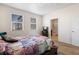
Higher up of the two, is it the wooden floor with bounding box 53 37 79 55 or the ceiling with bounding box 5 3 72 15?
the ceiling with bounding box 5 3 72 15

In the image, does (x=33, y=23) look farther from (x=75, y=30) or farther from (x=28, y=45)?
(x=75, y=30)

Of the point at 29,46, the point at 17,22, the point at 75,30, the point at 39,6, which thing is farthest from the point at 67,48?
the point at 17,22

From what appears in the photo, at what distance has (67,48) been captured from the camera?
1751 mm

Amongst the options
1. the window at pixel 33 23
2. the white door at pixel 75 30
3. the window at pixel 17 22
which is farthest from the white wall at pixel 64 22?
the window at pixel 17 22

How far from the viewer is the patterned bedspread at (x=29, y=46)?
1581 mm

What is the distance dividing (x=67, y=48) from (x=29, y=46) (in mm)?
678

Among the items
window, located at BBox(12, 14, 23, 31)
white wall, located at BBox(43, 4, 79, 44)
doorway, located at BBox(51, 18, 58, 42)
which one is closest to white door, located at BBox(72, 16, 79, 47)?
white wall, located at BBox(43, 4, 79, 44)

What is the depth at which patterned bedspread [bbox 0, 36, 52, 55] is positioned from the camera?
158cm

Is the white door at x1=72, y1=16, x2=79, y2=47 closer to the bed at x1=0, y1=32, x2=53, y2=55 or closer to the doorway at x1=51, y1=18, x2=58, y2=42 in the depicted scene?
the doorway at x1=51, y1=18, x2=58, y2=42

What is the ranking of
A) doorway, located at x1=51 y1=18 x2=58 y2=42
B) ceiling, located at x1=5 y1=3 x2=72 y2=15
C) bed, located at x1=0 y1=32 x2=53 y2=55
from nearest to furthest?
bed, located at x1=0 y1=32 x2=53 y2=55 → ceiling, located at x1=5 y1=3 x2=72 y2=15 → doorway, located at x1=51 y1=18 x2=58 y2=42

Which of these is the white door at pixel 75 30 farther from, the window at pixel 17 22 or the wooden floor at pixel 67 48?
the window at pixel 17 22

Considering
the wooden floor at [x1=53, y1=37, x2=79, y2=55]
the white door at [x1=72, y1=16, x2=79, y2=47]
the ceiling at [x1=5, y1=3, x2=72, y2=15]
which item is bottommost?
the wooden floor at [x1=53, y1=37, x2=79, y2=55]

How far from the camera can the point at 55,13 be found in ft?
5.92

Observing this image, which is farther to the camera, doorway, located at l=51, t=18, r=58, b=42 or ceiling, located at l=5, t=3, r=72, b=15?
doorway, located at l=51, t=18, r=58, b=42
